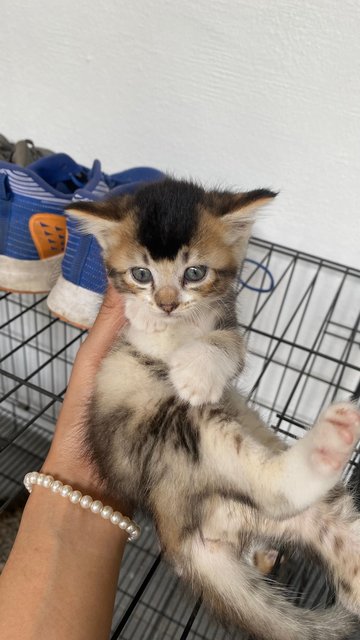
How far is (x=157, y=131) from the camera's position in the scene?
53.6 inches

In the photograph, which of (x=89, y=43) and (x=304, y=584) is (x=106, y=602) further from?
(x=89, y=43)

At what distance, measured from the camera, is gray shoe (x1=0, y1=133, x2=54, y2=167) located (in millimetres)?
1350

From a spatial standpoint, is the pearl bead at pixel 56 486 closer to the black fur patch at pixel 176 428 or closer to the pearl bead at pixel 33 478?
the pearl bead at pixel 33 478

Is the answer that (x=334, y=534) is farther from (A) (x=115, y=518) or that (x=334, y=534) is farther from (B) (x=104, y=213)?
(B) (x=104, y=213)

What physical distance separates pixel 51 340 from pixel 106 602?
128 cm

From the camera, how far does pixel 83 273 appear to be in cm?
124

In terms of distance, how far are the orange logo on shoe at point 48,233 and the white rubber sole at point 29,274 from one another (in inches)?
0.8

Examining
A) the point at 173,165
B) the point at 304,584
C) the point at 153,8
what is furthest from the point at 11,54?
the point at 304,584

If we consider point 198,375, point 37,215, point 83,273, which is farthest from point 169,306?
point 37,215

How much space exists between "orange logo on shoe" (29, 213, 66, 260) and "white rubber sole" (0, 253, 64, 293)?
0.07 ft

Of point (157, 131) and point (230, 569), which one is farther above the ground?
point (157, 131)

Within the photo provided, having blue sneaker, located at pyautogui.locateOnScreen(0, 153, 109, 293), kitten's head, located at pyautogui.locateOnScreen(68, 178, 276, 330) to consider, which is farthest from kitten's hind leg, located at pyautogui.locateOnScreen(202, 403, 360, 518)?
blue sneaker, located at pyautogui.locateOnScreen(0, 153, 109, 293)

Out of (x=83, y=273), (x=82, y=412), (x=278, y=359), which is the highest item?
(x=83, y=273)

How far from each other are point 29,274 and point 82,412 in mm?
563
